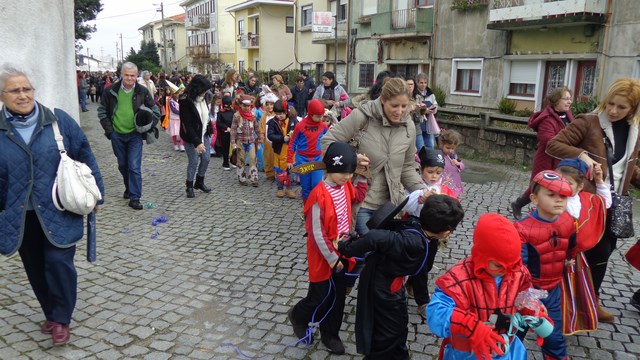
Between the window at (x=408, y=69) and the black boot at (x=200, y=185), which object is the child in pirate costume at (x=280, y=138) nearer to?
the black boot at (x=200, y=185)

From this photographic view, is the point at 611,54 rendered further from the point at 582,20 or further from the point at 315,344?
the point at 315,344

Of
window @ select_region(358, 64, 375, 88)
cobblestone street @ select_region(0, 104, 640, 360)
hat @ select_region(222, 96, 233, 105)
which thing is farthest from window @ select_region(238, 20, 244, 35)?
cobblestone street @ select_region(0, 104, 640, 360)

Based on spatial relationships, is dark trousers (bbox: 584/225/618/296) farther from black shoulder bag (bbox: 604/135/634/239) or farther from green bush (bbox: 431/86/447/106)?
green bush (bbox: 431/86/447/106)

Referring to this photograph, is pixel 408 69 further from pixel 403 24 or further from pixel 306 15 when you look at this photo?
pixel 306 15

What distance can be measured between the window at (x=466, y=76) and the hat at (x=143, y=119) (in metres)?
14.8

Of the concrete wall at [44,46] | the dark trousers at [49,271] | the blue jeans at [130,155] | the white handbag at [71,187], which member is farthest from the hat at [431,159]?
the concrete wall at [44,46]

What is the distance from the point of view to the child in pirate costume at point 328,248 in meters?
3.39

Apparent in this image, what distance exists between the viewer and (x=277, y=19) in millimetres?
39906

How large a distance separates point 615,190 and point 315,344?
2.72 meters

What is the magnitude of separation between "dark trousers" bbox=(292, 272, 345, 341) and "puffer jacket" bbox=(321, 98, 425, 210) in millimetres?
752

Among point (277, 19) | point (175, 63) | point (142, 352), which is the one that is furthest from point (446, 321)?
point (175, 63)

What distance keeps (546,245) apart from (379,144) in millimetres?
1438

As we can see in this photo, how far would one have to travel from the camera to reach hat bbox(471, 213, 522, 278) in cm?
233

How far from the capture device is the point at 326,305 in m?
3.62
